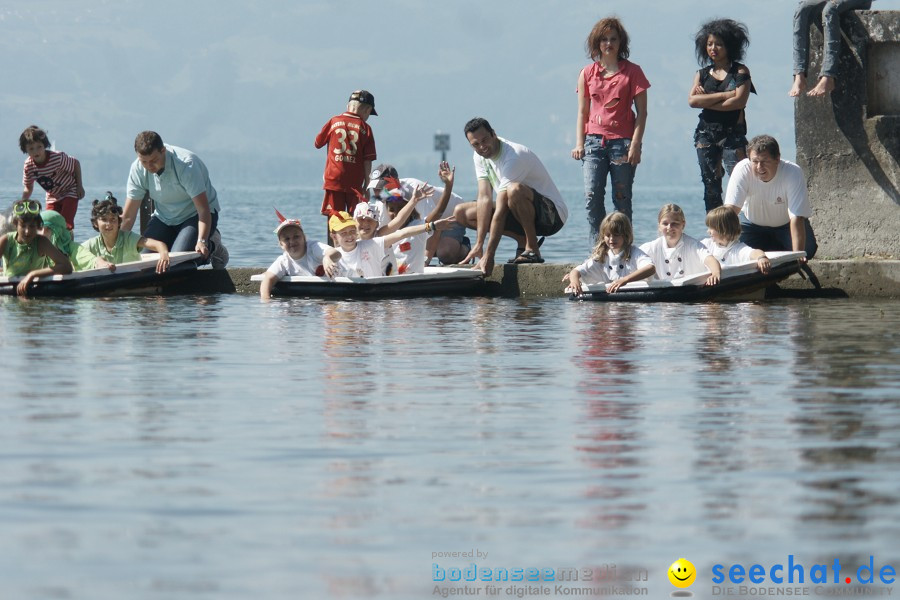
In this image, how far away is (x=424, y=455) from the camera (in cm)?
694

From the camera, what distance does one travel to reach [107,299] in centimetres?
1540

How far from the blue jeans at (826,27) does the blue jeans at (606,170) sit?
1.67m

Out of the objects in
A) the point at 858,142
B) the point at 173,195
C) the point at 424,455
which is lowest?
the point at 424,455

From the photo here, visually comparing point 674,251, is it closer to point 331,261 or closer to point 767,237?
point 767,237

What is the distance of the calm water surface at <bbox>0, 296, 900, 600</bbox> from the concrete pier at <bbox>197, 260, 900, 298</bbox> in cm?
267

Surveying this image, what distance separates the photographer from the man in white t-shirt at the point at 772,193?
14.3m

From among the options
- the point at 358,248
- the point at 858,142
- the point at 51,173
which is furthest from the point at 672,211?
the point at 51,173

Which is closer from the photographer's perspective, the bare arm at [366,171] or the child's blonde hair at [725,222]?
the child's blonde hair at [725,222]

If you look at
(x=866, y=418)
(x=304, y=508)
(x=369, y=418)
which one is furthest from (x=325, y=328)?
(x=304, y=508)

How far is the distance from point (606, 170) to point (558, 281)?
1088 mm

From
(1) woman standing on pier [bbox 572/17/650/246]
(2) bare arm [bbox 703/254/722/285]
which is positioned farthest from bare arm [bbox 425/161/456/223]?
(2) bare arm [bbox 703/254/722/285]

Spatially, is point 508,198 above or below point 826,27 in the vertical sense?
below

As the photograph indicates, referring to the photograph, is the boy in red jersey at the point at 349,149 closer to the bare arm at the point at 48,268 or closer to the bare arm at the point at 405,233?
the bare arm at the point at 405,233

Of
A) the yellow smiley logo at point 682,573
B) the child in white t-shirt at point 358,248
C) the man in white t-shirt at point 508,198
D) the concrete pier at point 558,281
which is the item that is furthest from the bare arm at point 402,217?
the yellow smiley logo at point 682,573
